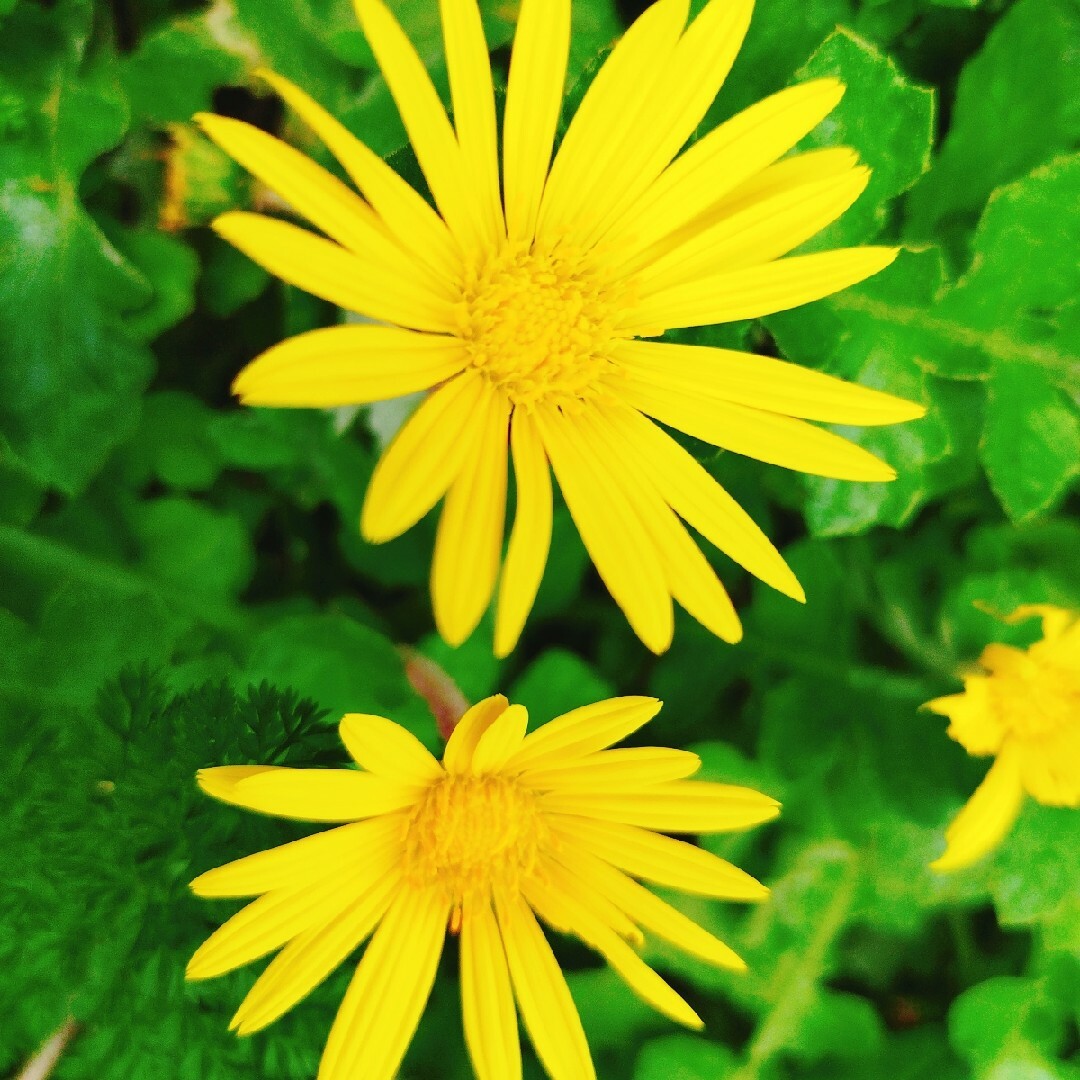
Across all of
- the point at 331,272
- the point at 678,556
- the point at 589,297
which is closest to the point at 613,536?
the point at 678,556

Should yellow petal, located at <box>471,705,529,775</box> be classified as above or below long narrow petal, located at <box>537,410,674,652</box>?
below

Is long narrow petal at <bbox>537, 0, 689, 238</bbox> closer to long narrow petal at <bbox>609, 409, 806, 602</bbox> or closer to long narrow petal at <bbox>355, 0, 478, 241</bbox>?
long narrow petal at <bbox>355, 0, 478, 241</bbox>

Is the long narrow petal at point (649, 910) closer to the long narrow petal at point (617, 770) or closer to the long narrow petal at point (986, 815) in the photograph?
the long narrow petal at point (617, 770)

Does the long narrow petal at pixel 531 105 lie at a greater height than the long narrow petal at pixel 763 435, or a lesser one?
greater

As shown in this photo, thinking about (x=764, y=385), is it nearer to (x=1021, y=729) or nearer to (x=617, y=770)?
(x=617, y=770)

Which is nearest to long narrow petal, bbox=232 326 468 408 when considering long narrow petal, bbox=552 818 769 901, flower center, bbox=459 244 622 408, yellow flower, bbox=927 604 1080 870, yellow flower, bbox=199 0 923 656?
yellow flower, bbox=199 0 923 656

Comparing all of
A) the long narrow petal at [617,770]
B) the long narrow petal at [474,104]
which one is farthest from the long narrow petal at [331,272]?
the long narrow petal at [617,770]

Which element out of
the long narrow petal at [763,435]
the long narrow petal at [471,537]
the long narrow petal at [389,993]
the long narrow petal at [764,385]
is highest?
the long narrow petal at [764,385]
